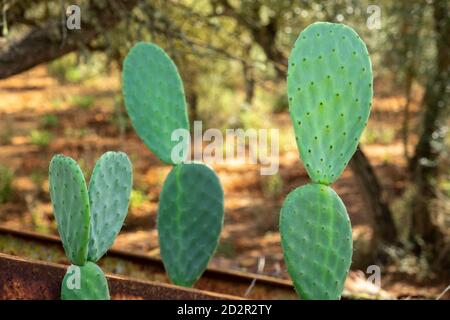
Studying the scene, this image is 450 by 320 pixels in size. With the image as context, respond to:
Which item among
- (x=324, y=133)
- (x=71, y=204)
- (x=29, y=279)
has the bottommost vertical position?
(x=29, y=279)

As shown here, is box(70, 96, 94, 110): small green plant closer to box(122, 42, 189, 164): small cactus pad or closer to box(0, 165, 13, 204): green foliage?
box(0, 165, 13, 204): green foliage

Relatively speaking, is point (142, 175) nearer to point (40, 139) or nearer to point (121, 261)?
point (40, 139)

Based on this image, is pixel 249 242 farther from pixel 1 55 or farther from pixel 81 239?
pixel 81 239

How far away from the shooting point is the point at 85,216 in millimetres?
3119

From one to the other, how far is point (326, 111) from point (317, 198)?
28cm

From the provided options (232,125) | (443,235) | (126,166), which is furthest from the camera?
(232,125)

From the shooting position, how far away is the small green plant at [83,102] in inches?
506

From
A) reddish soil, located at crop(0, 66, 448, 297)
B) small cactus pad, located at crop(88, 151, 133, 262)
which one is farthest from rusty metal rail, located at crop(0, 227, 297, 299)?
reddish soil, located at crop(0, 66, 448, 297)

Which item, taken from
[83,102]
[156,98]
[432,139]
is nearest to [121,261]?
[156,98]

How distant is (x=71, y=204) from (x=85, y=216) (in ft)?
0.24

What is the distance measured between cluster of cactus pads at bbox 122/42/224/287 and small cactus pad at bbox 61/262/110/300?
0.88 meters

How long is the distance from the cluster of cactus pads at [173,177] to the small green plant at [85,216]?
571 mm
